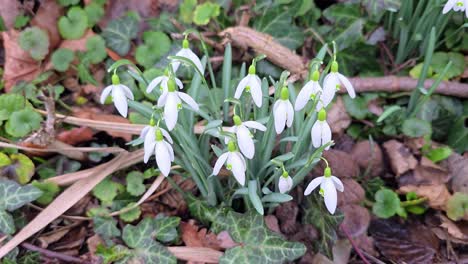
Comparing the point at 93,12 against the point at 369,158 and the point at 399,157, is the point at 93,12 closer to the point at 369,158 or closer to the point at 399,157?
the point at 369,158

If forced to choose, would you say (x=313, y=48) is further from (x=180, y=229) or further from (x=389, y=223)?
(x=180, y=229)

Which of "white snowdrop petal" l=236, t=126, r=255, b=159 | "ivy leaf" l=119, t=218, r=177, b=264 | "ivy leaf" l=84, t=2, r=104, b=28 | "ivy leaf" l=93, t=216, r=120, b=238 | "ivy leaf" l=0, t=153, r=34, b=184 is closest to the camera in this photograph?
"white snowdrop petal" l=236, t=126, r=255, b=159

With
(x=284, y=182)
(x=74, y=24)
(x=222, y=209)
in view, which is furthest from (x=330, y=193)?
(x=74, y=24)

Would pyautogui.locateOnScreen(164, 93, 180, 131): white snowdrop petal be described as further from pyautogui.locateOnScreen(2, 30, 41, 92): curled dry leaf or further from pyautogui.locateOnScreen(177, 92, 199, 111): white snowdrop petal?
pyautogui.locateOnScreen(2, 30, 41, 92): curled dry leaf

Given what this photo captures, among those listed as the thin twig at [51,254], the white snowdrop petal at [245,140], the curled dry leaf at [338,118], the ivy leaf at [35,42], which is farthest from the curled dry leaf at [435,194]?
the ivy leaf at [35,42]

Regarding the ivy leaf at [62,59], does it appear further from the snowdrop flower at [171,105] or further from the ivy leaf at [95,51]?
the snowdrop flower at [171,105]

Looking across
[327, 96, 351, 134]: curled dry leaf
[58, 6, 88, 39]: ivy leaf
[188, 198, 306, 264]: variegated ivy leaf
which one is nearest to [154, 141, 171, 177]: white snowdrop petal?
[188, 198, 306, 264]: variegated ivy leaf
